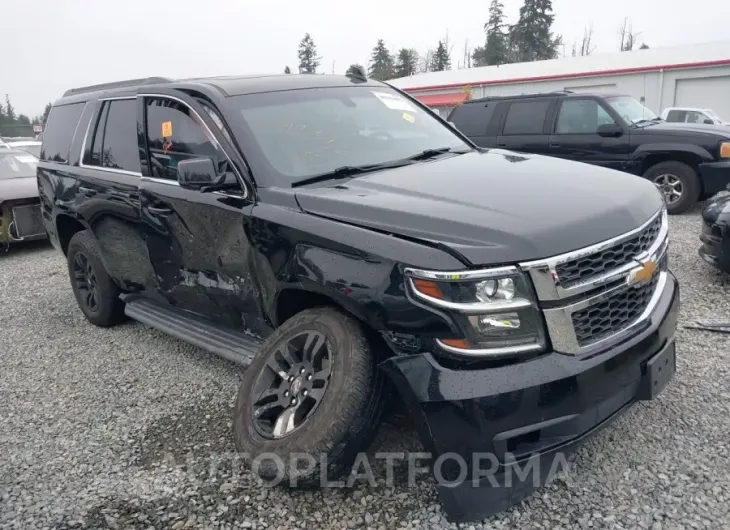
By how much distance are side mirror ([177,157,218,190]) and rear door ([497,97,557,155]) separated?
7299mm

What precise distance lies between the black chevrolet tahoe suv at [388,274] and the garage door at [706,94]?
2495 centimetres

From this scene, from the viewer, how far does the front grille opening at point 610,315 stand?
2.47 metres

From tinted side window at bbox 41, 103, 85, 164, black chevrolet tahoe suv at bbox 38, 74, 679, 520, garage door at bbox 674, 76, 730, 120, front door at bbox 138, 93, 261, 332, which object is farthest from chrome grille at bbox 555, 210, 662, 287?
garage door at bbox 674, 76, 730, 120

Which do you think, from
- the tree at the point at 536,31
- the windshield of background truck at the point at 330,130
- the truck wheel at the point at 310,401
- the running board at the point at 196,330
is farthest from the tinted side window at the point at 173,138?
the tree at the point at 536,31

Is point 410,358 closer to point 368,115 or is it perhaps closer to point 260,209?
point 260,209

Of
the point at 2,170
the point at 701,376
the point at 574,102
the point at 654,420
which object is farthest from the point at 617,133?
the point at 2,170

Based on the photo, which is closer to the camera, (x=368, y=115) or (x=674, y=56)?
(x=368, y=115)

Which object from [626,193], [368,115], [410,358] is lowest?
Answer: [410,358]

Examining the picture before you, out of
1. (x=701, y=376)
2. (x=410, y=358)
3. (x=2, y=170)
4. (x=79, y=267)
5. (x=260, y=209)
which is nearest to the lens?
(x=410, y=358)

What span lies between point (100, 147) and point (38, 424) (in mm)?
2161

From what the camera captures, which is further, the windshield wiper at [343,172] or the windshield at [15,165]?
the windshield at [15,165]

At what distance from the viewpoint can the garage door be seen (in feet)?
80.0

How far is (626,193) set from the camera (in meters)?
2.98

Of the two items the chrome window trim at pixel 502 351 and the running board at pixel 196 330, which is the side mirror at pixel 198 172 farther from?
the chrome window trim at pixel 502 351
